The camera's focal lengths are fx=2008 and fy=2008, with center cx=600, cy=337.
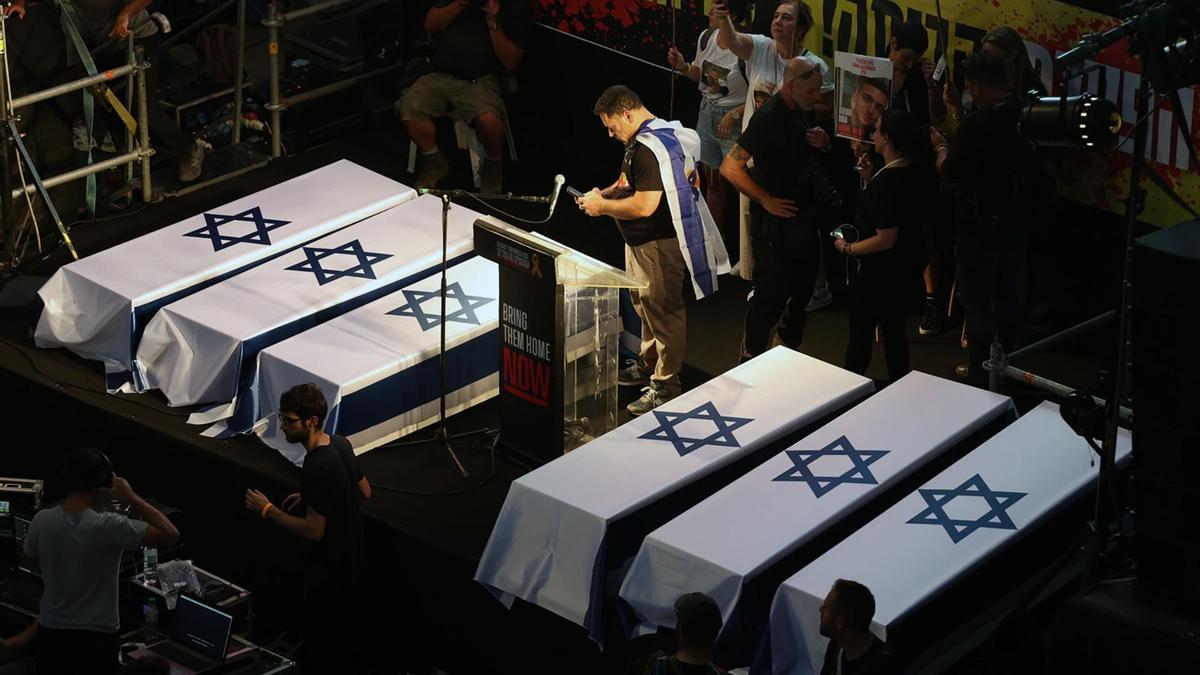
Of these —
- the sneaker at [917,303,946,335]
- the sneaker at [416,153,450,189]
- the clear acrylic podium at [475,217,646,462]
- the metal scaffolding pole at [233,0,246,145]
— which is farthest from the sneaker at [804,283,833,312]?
the metal scaffolding pole at [233,0,246,145]

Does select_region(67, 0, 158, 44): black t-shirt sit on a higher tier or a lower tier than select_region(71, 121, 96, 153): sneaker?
higher

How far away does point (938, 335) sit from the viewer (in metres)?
9.38

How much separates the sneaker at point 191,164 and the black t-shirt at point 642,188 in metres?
2.90

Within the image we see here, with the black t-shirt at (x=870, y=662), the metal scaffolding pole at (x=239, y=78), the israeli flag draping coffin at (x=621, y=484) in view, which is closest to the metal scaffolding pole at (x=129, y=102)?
the metal scaffolding pole at (x=239, y=78)

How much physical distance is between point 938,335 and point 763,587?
2720 mm

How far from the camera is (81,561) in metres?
6.86

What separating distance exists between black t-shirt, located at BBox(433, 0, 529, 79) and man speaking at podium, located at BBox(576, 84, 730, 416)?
209 cm

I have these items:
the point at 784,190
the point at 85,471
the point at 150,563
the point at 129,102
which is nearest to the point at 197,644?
the point at 150,563

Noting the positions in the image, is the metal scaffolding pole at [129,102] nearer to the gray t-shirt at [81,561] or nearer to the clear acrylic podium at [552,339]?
the clear acrylic podium at [552,339]

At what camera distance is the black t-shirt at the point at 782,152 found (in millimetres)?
8547

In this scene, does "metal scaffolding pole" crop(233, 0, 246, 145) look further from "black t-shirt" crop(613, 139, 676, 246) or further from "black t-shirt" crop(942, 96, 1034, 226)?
"black t-shirt" crop(942, 96, 1034, 226)

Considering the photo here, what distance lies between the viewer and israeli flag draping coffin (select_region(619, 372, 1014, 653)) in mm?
7000

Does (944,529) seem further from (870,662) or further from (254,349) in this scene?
(254,349)

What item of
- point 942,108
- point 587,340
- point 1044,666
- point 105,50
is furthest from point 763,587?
point 105,50
